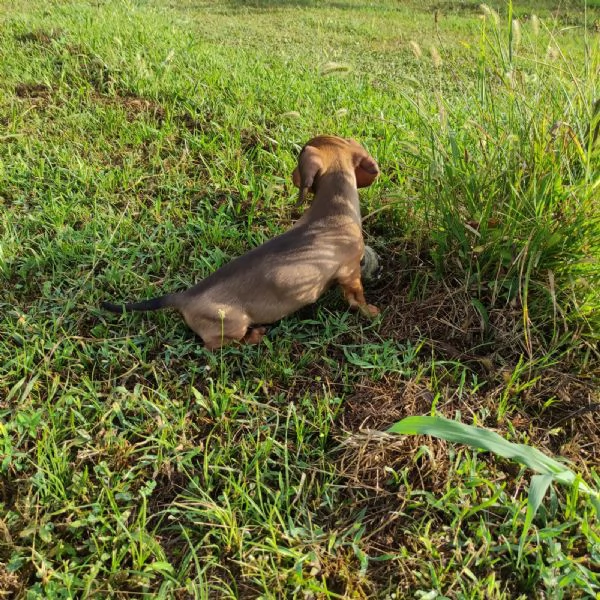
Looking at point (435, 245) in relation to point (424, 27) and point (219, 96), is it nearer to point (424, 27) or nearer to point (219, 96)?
point (219, 96)

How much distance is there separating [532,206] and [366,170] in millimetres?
963

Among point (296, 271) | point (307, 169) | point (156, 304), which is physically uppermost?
point (307, 169)

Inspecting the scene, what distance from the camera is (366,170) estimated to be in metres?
2.99

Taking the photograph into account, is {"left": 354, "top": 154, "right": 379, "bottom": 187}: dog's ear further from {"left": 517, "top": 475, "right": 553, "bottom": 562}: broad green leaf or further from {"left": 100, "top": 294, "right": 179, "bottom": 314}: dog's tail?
{"left": 517, "top": 475, "right": 553, "bottom": 562}: broad green leaf

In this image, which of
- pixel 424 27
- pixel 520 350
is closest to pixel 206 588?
pixel 520 350

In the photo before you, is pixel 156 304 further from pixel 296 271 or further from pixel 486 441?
pixel 486 441

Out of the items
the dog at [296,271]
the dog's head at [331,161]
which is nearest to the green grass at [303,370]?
the dog at [296,271]

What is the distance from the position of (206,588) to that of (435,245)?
210 centimetres

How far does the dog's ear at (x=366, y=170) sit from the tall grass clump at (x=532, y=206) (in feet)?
1.16

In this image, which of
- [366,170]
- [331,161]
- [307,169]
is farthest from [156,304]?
[366,170]

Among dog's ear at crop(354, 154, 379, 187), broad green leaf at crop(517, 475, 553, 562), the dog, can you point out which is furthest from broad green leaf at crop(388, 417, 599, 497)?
dog's ear at crop(354, 154, 379, 187)

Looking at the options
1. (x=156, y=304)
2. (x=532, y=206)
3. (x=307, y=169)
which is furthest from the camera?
(x=307, y=169)

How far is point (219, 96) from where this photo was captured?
4477mm

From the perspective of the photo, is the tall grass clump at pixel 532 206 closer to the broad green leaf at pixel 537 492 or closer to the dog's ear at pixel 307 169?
the dog's ear at pixel 307 169
